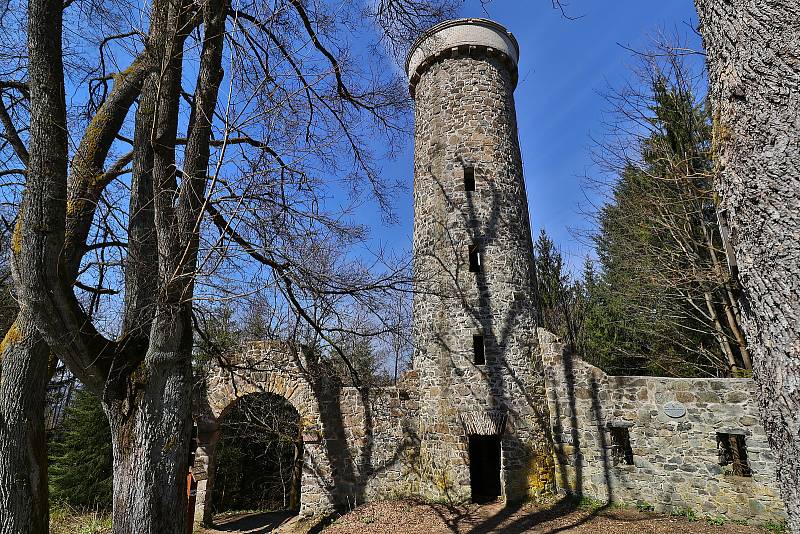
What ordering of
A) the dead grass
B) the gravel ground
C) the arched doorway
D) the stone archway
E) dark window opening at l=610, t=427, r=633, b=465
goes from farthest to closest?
the arched doorway < the stone archway < dark window opening at l=610, t=427, r=633, b=465 < the dead grass < the gravel ground

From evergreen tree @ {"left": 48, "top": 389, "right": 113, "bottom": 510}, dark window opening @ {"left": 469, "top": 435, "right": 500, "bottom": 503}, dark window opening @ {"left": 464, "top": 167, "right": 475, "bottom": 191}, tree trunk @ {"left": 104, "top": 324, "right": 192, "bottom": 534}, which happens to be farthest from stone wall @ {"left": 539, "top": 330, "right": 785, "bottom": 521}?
evergreen tree @ {"left": 48, "top": 389, "right": 113, "bottom": 510}

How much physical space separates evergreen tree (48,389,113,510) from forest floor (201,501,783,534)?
5.11 m

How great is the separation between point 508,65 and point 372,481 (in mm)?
11178

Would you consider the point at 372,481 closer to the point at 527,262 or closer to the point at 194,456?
the point at 194,456

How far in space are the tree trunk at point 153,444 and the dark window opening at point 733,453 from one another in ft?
29.0

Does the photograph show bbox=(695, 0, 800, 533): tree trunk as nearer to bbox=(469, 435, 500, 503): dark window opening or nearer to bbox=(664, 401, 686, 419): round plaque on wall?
bbox=(664, 401, 686, 419): round plaque on wall

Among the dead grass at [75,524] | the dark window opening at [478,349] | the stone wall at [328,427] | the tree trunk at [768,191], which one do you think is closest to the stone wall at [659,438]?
the dark window opening at [478,349]

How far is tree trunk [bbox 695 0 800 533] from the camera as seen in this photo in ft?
6.40

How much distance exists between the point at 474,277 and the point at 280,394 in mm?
5193

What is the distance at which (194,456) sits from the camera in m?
9.65

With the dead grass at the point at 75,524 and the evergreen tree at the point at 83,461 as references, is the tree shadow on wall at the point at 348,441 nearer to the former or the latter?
the dead grass at the point at 75,524

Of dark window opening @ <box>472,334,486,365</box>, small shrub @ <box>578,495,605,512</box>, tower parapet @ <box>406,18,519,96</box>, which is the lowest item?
small shrub @ <box>578,495,605,512</box>

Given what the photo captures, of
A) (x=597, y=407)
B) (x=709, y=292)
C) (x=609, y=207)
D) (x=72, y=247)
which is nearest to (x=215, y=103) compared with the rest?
(x=72, y=247)

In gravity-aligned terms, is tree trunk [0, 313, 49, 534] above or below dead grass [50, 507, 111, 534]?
above
